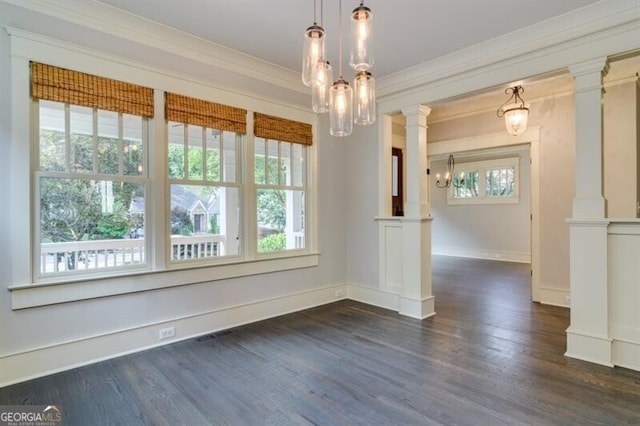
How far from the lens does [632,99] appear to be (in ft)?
12.9

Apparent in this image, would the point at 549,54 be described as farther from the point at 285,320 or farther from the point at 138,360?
the point at 138,360

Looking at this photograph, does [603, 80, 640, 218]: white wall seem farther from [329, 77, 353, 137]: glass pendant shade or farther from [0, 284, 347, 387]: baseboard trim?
[0, 284, 347, 387]: baseboard trim

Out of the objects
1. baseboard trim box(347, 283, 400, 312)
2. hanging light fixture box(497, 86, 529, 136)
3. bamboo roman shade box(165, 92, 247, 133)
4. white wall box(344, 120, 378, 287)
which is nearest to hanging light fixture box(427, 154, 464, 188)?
hanging light fixture box(497, 86, 529, 136)

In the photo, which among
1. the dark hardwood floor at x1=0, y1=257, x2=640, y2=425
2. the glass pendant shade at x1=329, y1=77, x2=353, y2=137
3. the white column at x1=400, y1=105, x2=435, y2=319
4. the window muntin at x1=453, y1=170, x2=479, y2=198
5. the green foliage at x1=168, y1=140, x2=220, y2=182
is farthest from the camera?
the window muntin at x1=453, y1=170, x2=479, y2=198

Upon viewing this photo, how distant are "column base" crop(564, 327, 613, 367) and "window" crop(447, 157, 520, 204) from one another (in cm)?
659

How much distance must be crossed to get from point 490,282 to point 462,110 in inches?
122

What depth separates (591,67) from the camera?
9.32 feet

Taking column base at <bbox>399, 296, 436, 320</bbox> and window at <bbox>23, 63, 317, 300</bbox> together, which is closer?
window at <bbox>23, 63, 317, 300</bbox>

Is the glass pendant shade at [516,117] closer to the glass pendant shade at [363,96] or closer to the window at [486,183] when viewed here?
the glass pendant shade at [363,96]

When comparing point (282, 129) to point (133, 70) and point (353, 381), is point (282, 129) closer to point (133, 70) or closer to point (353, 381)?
point (133, 70)

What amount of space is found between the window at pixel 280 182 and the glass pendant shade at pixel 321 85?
1878mm

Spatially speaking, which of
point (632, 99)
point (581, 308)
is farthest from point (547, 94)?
point (581, 308)

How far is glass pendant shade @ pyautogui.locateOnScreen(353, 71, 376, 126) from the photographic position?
2174mm

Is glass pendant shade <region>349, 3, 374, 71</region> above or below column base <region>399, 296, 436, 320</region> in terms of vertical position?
above
